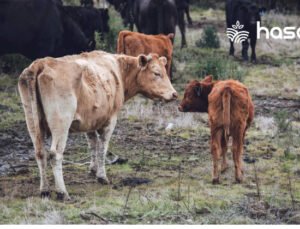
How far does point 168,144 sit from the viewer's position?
33.4 feet

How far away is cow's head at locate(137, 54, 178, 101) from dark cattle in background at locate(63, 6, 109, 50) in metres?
3.74

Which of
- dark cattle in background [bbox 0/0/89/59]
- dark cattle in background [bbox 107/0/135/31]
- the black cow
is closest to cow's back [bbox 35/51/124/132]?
→ dark cattle in background [bbox 0/0/89/59]

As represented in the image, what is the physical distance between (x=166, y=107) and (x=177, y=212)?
4.08m

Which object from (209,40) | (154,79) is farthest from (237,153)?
(209,40)

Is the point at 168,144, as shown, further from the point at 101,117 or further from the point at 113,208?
the point at 113,208

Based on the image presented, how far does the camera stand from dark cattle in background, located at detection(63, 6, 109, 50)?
13.0 m

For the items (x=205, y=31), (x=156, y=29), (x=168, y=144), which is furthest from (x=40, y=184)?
(x=205, y=31)

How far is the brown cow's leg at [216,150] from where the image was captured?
27.8ft

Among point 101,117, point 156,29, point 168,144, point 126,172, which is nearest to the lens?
point 101,117

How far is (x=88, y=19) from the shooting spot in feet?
44.0

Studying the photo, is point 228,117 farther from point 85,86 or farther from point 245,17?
point 245,17

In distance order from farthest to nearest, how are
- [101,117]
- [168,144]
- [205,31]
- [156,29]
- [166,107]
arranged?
[205,31] < [156,29] < [166,107] < [168,144] < [101,117]

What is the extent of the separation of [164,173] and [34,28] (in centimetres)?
358

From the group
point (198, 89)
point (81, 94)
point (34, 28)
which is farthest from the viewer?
point (34, 28)
